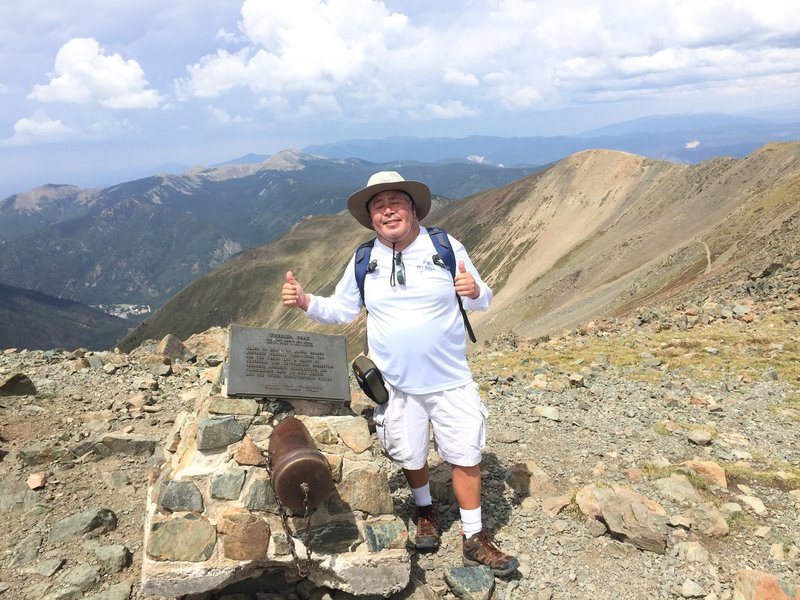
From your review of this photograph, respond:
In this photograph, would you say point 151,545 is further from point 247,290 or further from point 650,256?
point 247,290

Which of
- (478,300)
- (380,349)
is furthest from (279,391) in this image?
(478,300)

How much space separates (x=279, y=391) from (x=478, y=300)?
280 cm

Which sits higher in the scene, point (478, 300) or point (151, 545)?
point (478, 300)

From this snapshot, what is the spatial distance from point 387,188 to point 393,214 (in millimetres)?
299

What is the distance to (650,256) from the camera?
50.3 metres

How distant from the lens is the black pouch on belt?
576 cm

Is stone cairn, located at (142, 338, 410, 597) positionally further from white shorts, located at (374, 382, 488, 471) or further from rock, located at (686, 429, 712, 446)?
rock, located at (686, 429, 712, 446)

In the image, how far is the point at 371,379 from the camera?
5766 mm

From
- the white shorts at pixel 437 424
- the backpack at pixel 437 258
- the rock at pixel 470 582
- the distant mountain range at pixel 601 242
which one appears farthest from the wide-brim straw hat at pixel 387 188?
the distant mountain range at pixel 601 242

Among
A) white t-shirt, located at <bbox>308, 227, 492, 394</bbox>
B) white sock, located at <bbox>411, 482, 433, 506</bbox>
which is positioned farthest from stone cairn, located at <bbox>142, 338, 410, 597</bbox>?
white t-shirt, located at <bbox>308, 227, 492, 394</bbox>

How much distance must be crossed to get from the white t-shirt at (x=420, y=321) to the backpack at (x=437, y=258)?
6 centimetres

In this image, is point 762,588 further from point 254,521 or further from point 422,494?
point 254,521

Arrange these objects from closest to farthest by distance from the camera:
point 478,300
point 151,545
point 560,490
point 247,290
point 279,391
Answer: point 151,545 → point 478,300 → point 279,391 → point 560,490 → point 247,290

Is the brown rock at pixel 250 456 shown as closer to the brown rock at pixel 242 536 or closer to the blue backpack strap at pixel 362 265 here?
the brown rock at pixel 242 536
